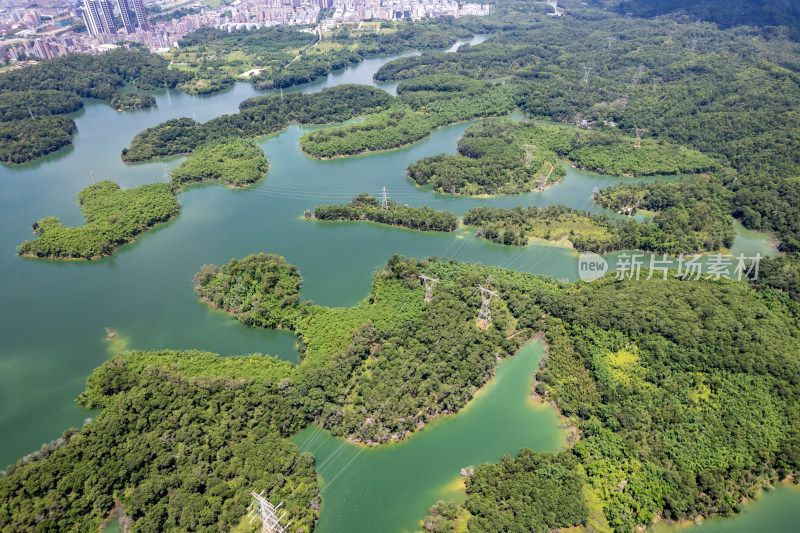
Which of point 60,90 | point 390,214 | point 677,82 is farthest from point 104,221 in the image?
point 677,82

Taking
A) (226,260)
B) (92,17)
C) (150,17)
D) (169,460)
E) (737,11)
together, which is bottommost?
(226,260)

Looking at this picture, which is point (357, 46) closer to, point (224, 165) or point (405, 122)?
point (405, 122)

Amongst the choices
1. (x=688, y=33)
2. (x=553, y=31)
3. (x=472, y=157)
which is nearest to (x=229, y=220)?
(x=472, y=157)

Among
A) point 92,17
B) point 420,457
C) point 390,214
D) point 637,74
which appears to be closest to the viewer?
point 420,457

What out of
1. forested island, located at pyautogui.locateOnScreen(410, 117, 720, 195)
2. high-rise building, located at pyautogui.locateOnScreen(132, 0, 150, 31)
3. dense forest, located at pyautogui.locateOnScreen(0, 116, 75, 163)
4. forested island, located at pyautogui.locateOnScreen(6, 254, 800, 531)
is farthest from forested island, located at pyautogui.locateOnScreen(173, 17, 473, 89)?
forested island, located at pyautogui.locateOnScreen(6, 254, 800, 531)

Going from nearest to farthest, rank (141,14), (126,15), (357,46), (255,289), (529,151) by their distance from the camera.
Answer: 1. (255,289)
2. (529,151)
3. (357,46)
4. (126,15)
5. (141,14)
